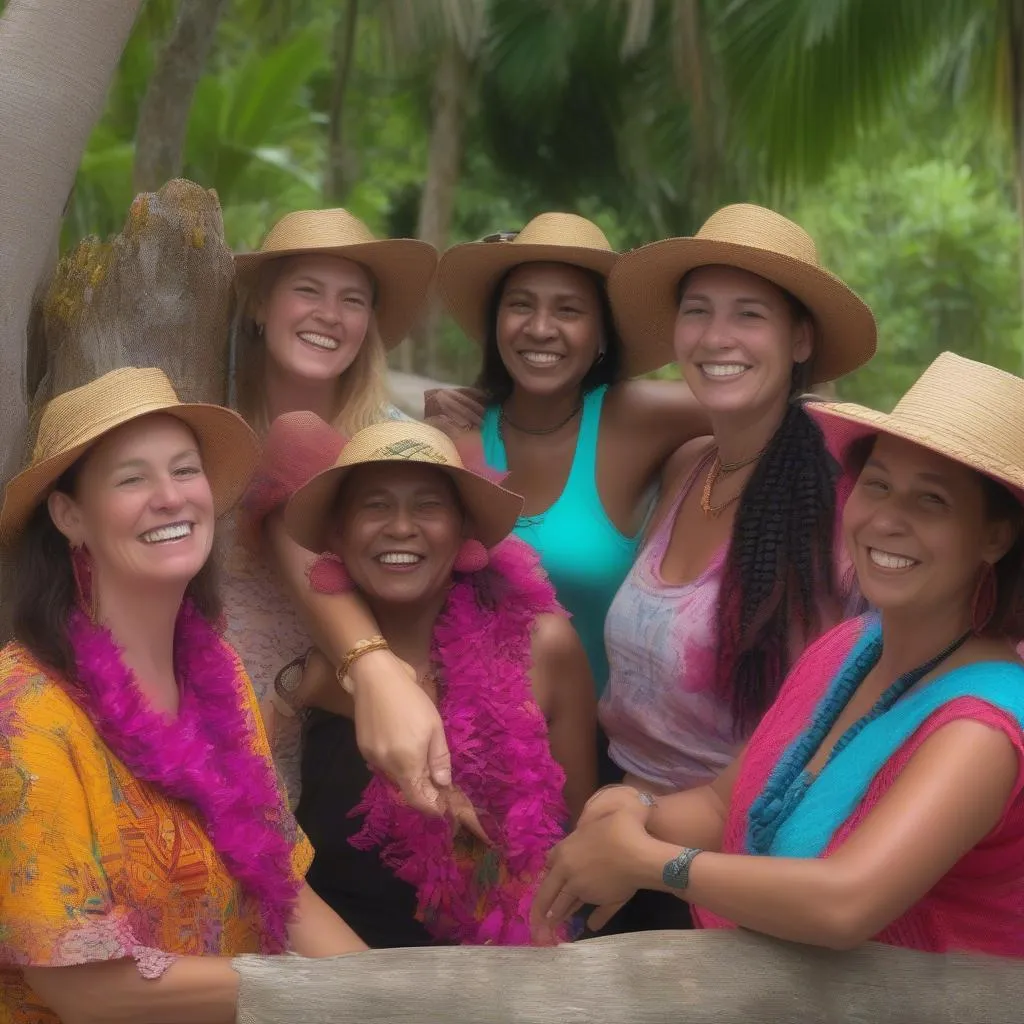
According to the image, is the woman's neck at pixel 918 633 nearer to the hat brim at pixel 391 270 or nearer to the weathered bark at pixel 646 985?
the weathered bark at pixel 646 985

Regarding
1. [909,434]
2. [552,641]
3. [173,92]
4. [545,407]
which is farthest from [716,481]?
[173,92]

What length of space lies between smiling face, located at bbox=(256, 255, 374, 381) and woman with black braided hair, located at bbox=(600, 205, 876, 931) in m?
0.77

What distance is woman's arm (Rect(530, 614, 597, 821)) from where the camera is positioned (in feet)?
11.5

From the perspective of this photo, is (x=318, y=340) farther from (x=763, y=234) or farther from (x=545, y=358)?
(x=763, y=234)

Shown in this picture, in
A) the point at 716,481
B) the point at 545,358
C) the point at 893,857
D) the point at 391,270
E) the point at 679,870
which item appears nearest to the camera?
the point at 893,857

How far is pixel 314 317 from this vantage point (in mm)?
4043

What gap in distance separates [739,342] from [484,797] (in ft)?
3.76

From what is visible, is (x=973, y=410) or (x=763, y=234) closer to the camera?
(x=973, y=410)

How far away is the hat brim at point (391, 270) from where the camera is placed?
4078 millimetres

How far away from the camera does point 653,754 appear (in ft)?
11.7

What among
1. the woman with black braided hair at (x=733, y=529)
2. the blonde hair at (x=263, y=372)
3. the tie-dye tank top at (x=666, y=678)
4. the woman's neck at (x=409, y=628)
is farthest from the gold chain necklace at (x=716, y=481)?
the blonde hair at (x=263, y=372)

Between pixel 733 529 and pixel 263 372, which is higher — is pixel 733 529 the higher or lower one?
the lower one

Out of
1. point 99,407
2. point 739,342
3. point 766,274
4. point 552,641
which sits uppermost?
point 766,274

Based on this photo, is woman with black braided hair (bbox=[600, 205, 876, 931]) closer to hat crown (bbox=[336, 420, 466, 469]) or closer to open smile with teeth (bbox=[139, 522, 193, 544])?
hat crown (bbox=[336, 420, 466, 469])
